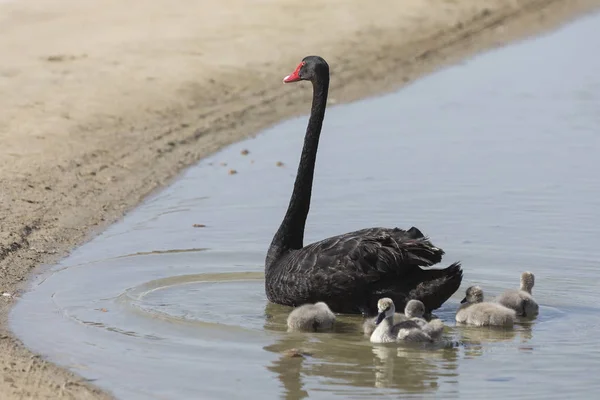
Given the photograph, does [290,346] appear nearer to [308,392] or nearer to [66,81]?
[308,392]

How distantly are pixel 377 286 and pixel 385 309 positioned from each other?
1.64ft

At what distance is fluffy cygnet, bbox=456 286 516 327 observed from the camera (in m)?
7.40

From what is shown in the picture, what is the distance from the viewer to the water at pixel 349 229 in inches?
253

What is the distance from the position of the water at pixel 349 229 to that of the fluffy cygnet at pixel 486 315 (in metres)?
0.07

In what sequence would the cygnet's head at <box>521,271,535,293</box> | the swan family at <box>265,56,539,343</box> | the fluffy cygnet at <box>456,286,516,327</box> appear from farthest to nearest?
the cygnet's head at <box>521,271,535,293</box> < the fluffy cygnet at <box>456,286,516,327</box> < the swan family at <box>265,56,539,343</box>

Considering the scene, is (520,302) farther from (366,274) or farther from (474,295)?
(366,274)

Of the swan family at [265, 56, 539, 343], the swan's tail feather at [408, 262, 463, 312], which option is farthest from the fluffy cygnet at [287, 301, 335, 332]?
the swan's tail feather at [408, 262, 463, 312]

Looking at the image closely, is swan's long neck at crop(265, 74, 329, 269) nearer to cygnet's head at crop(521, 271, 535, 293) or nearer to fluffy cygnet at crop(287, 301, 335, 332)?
fluffy cygnet at crop(287, 301, 335, 332)

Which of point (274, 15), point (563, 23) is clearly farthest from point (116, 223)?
point (563, 23)

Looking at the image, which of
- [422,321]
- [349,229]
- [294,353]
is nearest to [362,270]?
[422,321]

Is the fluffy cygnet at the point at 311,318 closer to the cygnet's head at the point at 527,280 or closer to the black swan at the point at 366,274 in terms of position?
the black swan at the point at 366,274

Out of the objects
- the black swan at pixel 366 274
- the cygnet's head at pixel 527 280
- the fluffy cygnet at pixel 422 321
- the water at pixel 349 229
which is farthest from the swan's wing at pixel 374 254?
the cygnet's head at pixel 527 280

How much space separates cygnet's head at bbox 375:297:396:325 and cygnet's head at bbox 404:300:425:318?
0.26m

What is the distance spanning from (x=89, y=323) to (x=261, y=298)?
4.21ft
